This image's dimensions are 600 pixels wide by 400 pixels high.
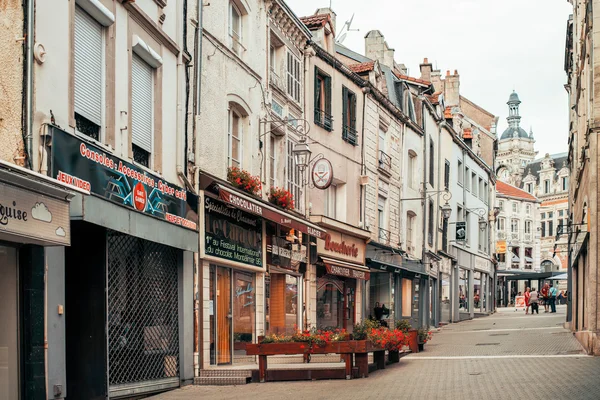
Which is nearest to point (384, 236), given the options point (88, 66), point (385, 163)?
point (385, 163)

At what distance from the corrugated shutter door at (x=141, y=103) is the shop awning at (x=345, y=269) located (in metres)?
9.89

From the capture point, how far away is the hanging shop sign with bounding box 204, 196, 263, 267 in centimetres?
1608

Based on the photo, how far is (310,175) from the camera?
74.8 feet

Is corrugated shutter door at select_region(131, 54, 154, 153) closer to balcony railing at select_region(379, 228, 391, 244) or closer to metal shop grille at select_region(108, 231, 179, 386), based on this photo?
metal shop grille at select_region(108, 231, 179, 386)

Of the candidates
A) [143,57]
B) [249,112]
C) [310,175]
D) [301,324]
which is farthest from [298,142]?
[143,57]

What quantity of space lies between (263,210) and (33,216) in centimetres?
830

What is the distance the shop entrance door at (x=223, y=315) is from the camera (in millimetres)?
16766

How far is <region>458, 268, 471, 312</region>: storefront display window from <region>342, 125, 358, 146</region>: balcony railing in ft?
60.1

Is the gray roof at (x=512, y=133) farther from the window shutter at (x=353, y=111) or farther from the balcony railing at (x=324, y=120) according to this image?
the balcony railing at (x=324, y=120)

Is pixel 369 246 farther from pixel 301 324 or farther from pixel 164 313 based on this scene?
pixel 164 313

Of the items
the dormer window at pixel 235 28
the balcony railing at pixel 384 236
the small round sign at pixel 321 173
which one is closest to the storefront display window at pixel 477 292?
the balcony railing at pixel 384 236

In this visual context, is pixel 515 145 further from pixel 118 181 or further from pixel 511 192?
pixel 118 181

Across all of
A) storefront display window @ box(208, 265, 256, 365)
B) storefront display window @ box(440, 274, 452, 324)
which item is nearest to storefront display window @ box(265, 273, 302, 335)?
storefront display window @ box(208, 265, 256, 365)

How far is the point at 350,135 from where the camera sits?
26375mm
